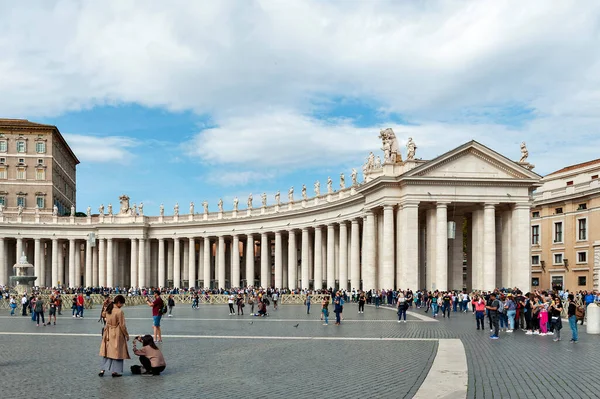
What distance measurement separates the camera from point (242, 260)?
127625mm

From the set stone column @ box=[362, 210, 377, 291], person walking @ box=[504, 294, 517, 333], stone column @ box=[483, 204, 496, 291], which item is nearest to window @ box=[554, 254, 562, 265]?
stone column @ box=[483, 204, 496, 291]

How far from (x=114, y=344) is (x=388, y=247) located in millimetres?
47964

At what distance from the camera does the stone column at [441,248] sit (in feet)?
206

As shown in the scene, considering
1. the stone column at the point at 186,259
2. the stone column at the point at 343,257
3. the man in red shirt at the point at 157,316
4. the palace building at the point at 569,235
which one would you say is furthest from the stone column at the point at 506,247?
the stone column at the point at 186,259

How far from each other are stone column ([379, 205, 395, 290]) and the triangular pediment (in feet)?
13.8

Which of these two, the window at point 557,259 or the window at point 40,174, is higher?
the window at point 40,174

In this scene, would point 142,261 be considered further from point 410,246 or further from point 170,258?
point 410,246

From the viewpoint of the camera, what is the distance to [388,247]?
6519 centimetres

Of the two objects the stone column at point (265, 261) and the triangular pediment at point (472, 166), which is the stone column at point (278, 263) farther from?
the triangular pediment at point (472, 166)

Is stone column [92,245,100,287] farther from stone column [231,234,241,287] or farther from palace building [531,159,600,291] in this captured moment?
palace building [531,159,600,291]

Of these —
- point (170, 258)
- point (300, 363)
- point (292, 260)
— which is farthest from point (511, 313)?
point (170, 258)

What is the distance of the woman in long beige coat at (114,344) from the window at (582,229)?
6387cm

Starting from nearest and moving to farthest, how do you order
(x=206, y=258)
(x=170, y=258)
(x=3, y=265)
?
(x=206, y=258) < (x=3, y=265) < (x=170, y=258)

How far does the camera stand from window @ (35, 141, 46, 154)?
5098 inches
